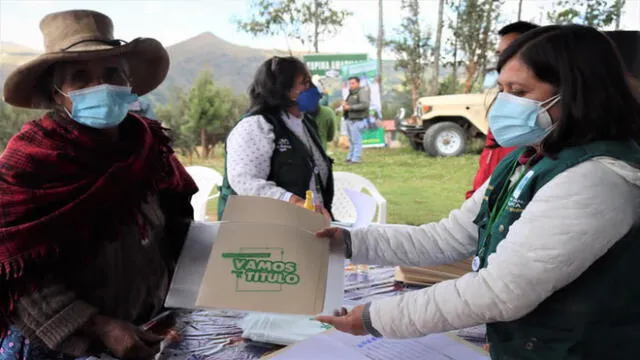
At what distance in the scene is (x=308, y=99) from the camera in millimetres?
2891

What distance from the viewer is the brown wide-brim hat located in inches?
52.8

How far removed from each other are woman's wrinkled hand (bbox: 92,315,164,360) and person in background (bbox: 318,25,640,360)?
49 centimetres

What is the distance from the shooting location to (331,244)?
128cm

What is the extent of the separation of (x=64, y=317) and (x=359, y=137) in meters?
8.34

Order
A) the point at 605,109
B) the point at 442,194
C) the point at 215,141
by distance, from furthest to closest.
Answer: the point at 215,141
the point at 442,194
the point at 605,109

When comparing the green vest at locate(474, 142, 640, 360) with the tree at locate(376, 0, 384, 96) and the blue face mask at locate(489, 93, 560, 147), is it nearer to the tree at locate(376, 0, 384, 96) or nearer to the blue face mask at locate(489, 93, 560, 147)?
the blue face mask at locate(489, 93, 560, 147)

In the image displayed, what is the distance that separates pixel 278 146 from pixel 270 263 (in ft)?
4.98

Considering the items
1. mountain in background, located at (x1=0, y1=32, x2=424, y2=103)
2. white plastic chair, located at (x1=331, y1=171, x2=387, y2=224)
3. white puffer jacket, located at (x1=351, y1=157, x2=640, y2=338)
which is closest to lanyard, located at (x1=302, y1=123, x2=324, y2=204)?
white plastic chair, located at (x1=331, y1=171, x2=387, y2=224)

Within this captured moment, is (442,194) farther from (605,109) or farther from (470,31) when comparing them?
(605,109)

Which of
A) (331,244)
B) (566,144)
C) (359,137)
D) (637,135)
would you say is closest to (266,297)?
(331,244)

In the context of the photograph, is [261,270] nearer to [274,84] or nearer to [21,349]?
[21,349]

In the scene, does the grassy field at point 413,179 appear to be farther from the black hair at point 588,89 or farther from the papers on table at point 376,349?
the black hair at point 588,89

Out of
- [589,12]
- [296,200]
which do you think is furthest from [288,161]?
[589,12]

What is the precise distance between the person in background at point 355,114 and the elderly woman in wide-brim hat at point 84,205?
760 cm
